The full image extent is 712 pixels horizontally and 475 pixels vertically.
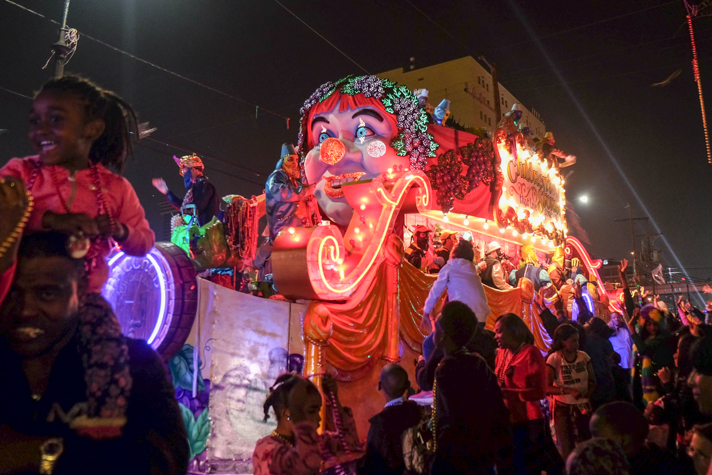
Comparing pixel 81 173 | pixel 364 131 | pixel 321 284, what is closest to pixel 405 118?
pixel 364 131

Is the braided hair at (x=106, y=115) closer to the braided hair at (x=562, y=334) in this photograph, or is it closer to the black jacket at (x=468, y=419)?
the black jacket at (x=468, y=419)

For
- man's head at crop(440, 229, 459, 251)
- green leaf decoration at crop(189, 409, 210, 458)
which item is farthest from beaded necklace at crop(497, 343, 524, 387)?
man's head at crop(440, 229, 459, 251)

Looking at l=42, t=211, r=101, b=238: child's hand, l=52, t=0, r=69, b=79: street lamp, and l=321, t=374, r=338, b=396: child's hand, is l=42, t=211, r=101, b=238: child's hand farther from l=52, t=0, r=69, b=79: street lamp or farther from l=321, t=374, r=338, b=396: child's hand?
l=52, t=0, r=69, b=79: street lamp

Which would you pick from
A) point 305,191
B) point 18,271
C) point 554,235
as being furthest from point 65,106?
point 554,235

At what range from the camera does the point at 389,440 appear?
366 centimetres

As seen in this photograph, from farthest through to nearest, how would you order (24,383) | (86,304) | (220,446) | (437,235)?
(437,235) → (220,446) → (86,304) → (24,383)

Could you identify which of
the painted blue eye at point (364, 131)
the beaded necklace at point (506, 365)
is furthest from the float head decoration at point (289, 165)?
the beaded necklace at point (506, 365)

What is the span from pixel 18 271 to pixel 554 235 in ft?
55.0

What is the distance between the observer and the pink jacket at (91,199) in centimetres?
154

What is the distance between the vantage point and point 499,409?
3.14m

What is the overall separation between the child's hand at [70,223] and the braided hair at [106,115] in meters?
0.32

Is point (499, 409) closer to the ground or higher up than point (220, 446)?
higher up

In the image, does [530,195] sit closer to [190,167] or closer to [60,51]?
[190,167]

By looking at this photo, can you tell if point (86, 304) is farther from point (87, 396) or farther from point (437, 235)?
point (437, 235)
